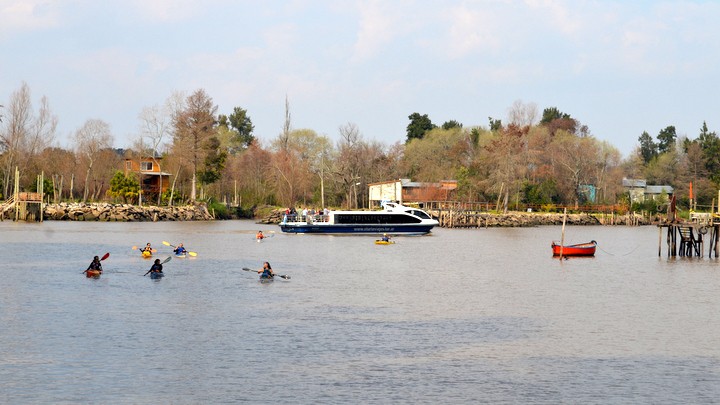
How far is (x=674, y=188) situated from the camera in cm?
16762

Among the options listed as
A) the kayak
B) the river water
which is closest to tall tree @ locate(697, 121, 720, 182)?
the river water

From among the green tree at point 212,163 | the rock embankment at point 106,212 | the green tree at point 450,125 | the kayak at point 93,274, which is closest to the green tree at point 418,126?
the green tree at point 450,125

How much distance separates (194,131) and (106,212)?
1823 centimetres

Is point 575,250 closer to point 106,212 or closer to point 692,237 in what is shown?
point 692,237

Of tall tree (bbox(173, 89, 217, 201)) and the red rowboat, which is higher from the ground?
tall tree (bbox(173, 89, 217, 201))

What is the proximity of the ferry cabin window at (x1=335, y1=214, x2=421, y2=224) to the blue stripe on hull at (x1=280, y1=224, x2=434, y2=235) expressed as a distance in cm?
59

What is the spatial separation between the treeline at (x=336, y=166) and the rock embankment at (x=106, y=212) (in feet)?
15.5

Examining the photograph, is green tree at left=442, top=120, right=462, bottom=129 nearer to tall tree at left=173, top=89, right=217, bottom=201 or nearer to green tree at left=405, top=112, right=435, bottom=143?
green tree at left=405, top=112, right=435, bottom=143

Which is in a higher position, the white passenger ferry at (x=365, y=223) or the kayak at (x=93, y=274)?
the white passenger ferry at (x=365, y=223)

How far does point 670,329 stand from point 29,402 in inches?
994

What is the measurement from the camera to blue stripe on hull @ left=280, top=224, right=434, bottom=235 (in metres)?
96.4

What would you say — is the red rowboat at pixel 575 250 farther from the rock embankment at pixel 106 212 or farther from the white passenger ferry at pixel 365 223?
the rock embankment at pixel 106 212

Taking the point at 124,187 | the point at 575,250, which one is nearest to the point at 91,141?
the point at 124,187

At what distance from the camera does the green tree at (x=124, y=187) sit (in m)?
129
